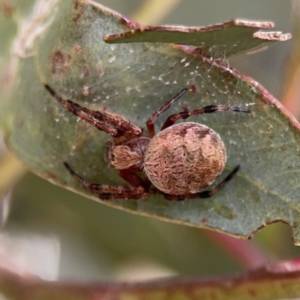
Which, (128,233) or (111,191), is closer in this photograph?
(111,191)

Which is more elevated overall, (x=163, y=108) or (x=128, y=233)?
(x=163, y=108)

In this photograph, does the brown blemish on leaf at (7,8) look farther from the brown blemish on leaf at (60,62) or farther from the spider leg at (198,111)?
the spider leg at (198,111)

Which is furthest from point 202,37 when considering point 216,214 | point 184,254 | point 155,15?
point 184,254

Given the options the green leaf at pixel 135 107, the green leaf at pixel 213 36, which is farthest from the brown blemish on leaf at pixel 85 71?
the green leaf at pixel 213 36

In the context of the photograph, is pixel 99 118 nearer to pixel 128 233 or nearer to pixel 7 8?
pixel 7 8

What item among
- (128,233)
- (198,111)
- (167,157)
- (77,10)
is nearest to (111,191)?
(167,157)

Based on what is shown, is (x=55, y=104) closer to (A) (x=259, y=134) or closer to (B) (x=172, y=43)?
(B) (x=172, y=43)

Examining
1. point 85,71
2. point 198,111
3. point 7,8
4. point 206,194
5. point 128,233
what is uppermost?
point 7,8
